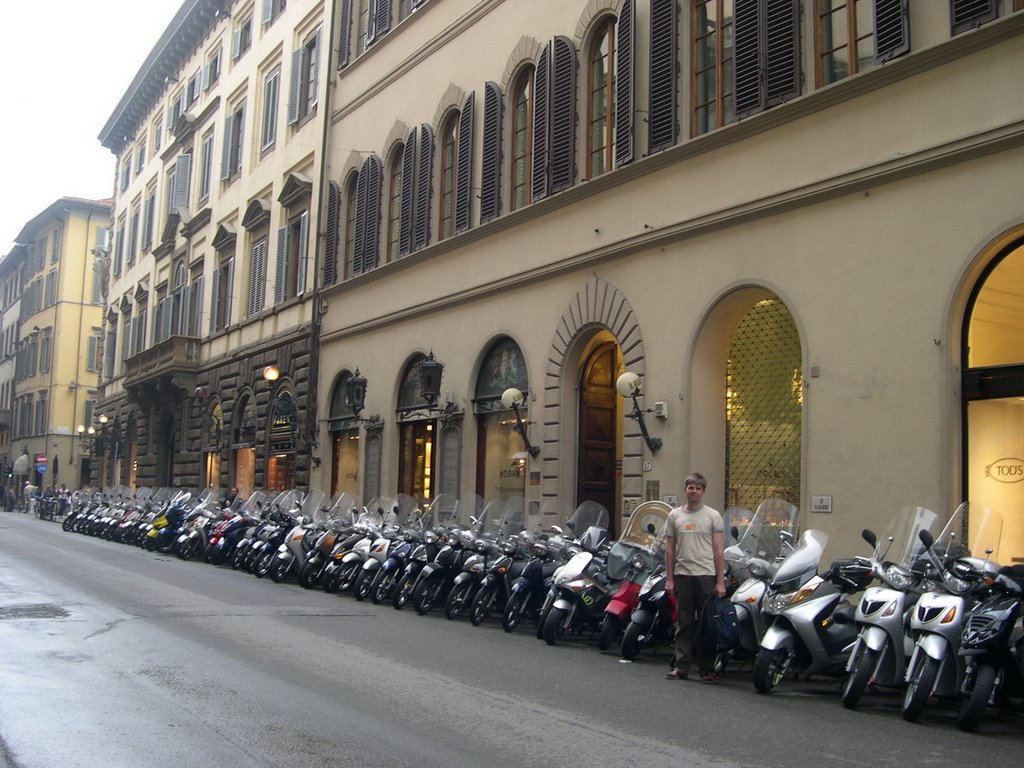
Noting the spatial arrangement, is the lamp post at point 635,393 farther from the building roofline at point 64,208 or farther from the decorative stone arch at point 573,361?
the building roofline at point 64,208

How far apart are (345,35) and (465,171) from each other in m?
8.68

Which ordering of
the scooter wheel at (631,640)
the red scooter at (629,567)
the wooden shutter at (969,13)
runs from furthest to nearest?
the wooden shutter at (969,13), the red scooter at (629,567), the scooter wheel at (631,640)

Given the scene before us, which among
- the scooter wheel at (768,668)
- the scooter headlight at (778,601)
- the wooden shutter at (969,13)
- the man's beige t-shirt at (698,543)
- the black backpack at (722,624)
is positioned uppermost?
the wooden shutter at (969,13)

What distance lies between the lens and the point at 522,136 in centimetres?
1997

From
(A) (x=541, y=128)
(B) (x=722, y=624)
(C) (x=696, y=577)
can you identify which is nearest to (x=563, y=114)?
(A) (x=541, y=128)

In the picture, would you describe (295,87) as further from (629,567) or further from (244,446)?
(629,567)

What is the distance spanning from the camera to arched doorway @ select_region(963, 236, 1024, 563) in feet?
37.4

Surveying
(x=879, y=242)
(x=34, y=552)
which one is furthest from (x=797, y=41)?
(x=34, y=552)

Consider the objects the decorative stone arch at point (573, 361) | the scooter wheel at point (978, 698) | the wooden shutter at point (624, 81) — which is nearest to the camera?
the scooter wheel at point (978, 698)

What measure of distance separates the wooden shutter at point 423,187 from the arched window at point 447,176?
1.08 feet

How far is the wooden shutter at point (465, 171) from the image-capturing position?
2117cm

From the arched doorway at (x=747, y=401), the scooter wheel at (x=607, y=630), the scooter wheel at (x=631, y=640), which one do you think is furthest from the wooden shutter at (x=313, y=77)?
the scooter wheel at (x=631, y=640)

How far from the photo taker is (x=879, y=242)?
12.6m

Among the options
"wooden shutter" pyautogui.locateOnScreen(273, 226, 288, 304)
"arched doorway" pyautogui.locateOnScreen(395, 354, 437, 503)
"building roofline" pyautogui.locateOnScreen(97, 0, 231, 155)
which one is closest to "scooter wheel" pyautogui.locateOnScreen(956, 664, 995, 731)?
"arched doorway" pyautogui.locateOnScreen(395, 354, 437, 503)
